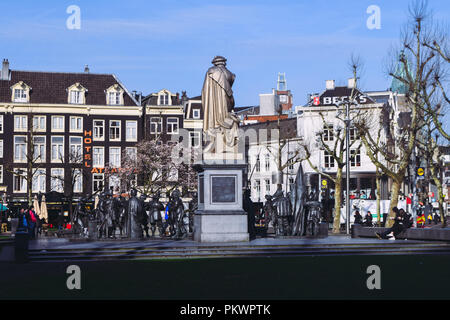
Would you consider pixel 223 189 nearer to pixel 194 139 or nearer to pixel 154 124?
pixel 154 124

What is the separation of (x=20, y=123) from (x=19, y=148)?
248 cm

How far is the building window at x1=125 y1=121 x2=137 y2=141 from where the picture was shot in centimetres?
7600

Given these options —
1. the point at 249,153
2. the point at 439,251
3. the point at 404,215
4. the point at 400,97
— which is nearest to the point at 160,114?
the point at 249,153

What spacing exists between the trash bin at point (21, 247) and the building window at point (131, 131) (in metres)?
55.9

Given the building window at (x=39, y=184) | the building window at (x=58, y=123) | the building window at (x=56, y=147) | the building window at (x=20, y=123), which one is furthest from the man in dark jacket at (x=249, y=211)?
the building window at (x=20, y=123)

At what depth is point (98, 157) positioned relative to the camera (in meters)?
75.1

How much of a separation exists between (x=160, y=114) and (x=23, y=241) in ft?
174

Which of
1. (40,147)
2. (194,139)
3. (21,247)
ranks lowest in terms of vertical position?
(21,247)

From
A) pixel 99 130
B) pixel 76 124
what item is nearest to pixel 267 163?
pixel 99 130

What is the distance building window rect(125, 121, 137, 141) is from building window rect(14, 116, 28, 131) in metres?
10.00

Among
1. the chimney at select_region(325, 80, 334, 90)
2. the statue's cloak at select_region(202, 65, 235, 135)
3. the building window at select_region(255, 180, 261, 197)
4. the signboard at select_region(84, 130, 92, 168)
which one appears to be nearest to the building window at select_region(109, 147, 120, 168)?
the signboard at select_region(84, 130, 92, 168)

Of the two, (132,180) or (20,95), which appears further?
(20,95)

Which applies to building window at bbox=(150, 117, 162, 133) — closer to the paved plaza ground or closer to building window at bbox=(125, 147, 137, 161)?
building window at bbox=(125, 147, 137, 161)
